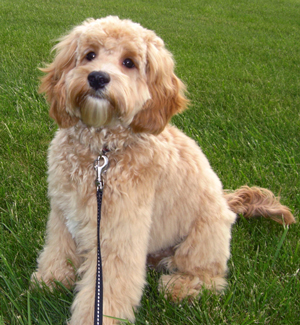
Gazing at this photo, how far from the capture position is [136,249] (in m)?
2.12

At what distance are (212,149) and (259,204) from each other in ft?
4.13

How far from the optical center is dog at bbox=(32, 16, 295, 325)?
2.01m

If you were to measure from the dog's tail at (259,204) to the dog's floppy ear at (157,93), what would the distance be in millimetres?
1011

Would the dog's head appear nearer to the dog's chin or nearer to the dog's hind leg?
the dog's chin

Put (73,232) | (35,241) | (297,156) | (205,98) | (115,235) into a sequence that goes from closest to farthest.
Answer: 1. (115,235)
2. (73,232)
3. (35,241)
4. (297,156)
5. (205,98)

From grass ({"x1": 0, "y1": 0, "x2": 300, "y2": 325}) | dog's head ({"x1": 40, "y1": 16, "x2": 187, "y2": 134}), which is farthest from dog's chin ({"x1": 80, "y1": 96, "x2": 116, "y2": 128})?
grass ({"x1": 0, "y1": 0, "x2": 300, "y2": 325})

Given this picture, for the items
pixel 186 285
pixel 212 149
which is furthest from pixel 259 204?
pixel 212 149

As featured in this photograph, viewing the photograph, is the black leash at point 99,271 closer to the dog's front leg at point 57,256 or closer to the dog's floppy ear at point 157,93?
the dog's floppy ear at point 157,93

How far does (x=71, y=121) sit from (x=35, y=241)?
104 cm

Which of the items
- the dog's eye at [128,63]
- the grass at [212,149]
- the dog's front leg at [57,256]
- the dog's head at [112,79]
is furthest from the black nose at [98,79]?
the grass at [212,149]

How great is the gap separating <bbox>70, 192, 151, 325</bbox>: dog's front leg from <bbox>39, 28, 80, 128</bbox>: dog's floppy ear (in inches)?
20.1

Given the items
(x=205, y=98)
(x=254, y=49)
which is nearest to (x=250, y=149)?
(x=205, y=98)

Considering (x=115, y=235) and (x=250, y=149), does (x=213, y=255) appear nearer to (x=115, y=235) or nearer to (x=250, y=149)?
(x=115, y=235)

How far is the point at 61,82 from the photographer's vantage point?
2.12m
